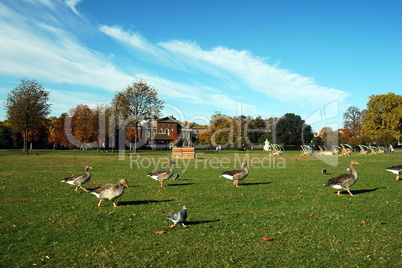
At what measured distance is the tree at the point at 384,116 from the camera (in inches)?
3332

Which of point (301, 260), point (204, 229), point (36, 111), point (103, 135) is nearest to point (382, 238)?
point (301, 260)

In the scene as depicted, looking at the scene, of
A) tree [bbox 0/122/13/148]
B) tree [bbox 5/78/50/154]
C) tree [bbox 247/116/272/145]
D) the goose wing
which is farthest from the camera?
tree [bbox 247/116/272/145]

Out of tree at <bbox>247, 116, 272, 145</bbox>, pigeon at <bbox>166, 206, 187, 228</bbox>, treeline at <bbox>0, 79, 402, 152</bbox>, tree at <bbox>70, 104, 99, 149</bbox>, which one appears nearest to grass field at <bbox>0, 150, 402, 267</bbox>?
pigeon at <bbox>166, 206, 187, 228</bbox>

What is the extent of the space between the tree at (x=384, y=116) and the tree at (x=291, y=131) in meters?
27.7

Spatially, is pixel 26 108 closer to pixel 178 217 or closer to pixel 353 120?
pixel 178 217

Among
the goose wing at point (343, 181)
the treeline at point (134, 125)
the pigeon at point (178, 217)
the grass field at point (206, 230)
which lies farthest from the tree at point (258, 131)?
the pigeon at point (178, 217)

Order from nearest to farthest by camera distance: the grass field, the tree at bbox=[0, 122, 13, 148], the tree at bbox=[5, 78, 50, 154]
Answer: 1. the grass field
2. the tree at bbox=[5, 78, 50, 154]
3. the tree at bbox=[0, 122, 13, 148]

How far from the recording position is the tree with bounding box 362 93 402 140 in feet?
278

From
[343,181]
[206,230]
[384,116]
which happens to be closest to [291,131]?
[384,116]

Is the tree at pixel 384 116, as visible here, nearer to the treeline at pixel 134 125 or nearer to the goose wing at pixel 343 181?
the treeline at pixel 134 125

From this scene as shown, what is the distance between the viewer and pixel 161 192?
13.4 meters

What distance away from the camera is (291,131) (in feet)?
388

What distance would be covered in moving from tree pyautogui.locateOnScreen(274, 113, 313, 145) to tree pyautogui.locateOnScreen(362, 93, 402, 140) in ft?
90.8

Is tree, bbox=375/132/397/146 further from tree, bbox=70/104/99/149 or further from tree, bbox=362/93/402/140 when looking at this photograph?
tree, bbox=70/104/99/149
